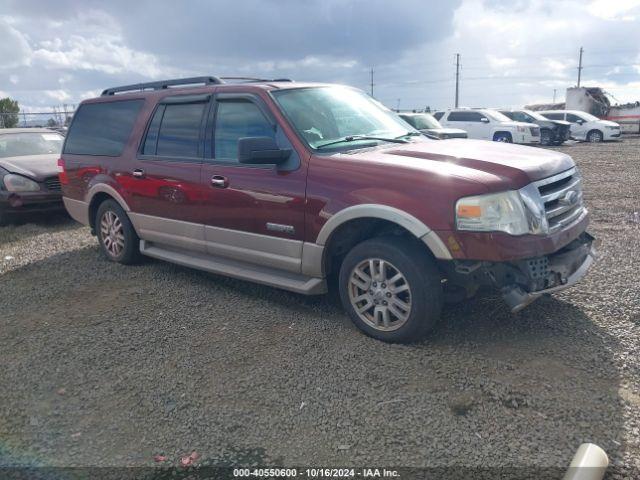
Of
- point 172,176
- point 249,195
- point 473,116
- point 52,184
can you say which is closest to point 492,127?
point 473,116

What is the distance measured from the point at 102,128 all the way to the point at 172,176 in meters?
1.66

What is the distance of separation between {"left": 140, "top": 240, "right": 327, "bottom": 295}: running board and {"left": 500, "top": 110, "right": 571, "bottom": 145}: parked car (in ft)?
71.2

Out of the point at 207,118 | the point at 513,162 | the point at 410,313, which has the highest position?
the point at 207,118

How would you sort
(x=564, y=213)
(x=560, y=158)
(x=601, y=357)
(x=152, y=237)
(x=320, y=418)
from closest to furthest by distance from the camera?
1. (x=320, y=418)
2. (x=601, y=357)
3. (x=564, y=213)
4. (x=560, y=158)
5. (x=152, y=237)

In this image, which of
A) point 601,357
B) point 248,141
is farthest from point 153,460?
point 601,357

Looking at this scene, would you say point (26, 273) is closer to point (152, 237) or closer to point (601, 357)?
point (152, 237)

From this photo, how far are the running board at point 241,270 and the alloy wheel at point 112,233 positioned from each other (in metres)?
0.38

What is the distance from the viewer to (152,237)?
552 cm

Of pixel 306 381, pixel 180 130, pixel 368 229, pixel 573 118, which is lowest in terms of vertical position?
pixel 306 381

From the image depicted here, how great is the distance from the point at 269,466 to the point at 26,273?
4799 millimetres

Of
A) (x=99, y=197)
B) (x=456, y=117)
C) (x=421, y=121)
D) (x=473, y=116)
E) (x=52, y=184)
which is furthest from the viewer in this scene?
(x=456, y=117)

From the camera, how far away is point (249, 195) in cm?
439

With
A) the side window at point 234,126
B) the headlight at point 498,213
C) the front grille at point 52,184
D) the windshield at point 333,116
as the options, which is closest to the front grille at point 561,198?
the headlight at point 498,213

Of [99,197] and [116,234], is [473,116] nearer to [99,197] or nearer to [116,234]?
[99,197]
